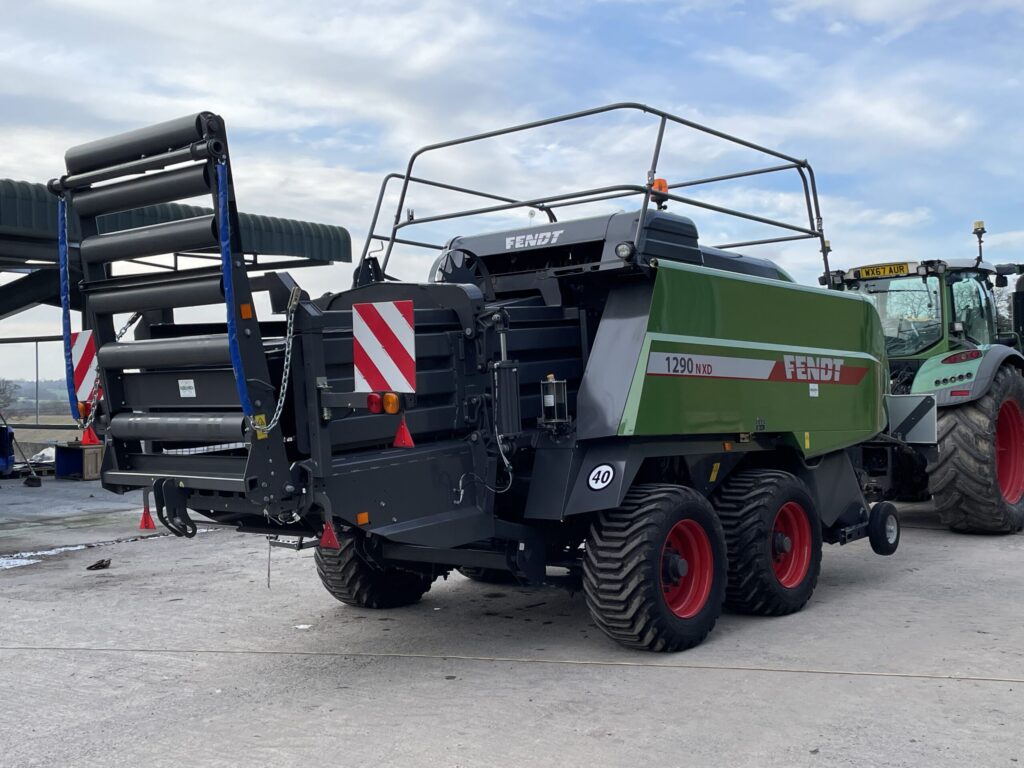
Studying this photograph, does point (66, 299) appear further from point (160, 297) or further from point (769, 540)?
point (769, 540)

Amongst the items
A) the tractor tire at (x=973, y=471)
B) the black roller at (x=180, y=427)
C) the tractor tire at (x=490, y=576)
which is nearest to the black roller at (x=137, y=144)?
the black roller at (x=180, y=427)

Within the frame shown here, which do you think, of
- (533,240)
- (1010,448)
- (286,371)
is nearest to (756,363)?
(533,240)

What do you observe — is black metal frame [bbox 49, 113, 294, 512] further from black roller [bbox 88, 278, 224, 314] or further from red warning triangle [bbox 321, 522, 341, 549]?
red warning triangle [bbox 321, 522, 341, 549]

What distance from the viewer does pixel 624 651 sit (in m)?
5.83

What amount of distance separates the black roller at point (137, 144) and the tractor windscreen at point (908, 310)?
24.5 ft

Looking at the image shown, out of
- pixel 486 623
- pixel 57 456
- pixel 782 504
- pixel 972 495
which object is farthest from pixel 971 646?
pixel 57 456

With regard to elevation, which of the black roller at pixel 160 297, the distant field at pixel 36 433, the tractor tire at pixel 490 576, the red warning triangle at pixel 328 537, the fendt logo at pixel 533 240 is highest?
the fendt logo at pixel 533 240

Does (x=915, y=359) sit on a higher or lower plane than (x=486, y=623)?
higher

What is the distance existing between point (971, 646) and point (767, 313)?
2.28 m

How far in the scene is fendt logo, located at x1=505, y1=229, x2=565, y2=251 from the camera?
6.52 meters

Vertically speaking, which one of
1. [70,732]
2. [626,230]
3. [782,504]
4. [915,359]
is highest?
[626,230]

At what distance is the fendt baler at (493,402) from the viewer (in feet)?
16.2

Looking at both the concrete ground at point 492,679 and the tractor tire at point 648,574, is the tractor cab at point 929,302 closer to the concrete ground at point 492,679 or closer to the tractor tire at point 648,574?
the concrete ground at point 492,679

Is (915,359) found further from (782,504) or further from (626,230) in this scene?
(626,230)
